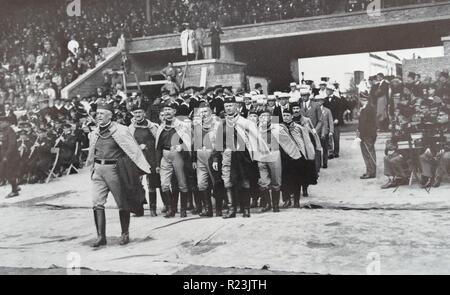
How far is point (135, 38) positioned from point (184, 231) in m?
10.7

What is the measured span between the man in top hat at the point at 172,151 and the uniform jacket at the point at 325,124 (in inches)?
96.5

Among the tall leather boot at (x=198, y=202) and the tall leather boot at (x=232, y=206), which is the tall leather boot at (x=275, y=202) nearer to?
the tall leather boot at (x=232, y=206)

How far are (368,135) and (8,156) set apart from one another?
5.25 metres

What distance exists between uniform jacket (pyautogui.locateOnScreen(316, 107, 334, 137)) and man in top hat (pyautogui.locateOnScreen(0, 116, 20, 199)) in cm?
454

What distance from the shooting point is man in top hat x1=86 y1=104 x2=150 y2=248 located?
5.46m

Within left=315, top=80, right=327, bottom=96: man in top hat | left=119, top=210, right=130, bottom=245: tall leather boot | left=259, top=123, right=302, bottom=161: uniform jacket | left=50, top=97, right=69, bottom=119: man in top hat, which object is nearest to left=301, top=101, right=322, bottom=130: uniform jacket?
left=315, top=80, right=327, bottom=96: man in top hat

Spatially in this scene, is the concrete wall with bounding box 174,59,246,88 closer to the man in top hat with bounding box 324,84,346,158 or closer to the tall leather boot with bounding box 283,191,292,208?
the man in top hat with bounding box 324,84,346,158

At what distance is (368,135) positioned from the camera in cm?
743

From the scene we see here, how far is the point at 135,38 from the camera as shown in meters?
15.5

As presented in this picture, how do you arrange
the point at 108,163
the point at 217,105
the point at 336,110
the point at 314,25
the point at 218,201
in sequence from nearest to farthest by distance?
the point at 108,163, the point at 218,201, the point at 217,105, the point at 336,110, the point at 314,25

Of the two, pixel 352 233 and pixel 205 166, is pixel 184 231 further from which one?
pixel 352 233

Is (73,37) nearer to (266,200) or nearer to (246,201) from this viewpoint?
(266,200)

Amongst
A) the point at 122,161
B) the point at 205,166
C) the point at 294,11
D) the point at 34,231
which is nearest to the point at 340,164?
the point at 205,166

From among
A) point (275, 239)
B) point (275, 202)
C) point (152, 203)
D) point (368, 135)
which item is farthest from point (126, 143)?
point (368, 135)
